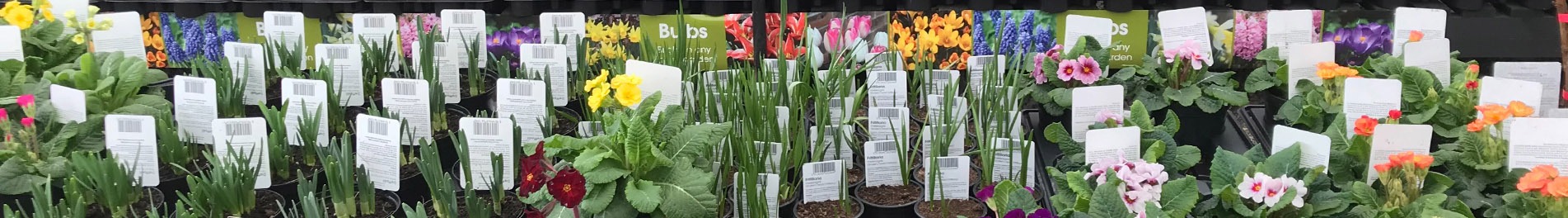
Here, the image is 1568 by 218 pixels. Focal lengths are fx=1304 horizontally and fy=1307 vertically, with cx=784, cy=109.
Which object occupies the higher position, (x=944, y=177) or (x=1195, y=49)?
(x=1195, y=49)

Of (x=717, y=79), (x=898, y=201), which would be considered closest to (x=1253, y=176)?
(x=898, y=201)

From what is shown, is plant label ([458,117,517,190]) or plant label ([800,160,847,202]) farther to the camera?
plant label ([800,160,847,202])

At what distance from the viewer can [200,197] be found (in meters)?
1.98

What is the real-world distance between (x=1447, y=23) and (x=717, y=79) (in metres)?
1.76

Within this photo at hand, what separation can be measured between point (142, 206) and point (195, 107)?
0.26m

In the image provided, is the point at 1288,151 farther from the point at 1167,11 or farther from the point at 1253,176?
the point at 1167,11

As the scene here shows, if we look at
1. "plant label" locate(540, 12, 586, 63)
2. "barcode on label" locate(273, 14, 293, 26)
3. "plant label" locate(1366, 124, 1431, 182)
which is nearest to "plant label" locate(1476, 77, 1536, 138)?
"plant label" locate(1366, 124, 1431, 182)

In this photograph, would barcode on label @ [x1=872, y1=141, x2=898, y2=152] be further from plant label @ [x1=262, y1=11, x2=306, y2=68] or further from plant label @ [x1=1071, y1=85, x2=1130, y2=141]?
plant label @ [x1=262, y1=11, x2=306, y2=68]

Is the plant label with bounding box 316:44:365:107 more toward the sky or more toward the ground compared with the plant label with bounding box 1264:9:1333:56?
more toward the ground

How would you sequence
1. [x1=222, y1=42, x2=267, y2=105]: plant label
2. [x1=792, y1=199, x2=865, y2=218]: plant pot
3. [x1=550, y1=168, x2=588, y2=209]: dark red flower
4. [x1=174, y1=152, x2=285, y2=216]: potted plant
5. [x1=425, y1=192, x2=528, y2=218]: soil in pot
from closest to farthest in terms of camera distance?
[x1=550, y1=168, x2=588, y2=209]: dark red flower → [x1=174, y1=152, x2=285, y2=216]: potted plant → [x1=425, y1=192, x2=528, y2=218]: soil in pot → [x1=792, y1=199, x2=865, y2=218]: plant pot → [x1=222, y1=42, x2=267, y2=105]: plant label

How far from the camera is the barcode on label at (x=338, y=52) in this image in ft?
8.42

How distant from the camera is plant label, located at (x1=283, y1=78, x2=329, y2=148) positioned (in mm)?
2279

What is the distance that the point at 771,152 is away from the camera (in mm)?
2236

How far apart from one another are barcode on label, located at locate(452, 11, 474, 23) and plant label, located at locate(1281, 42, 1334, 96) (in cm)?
172
